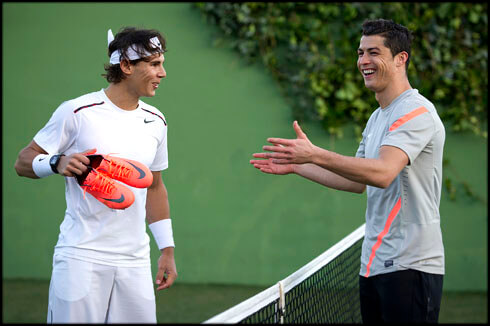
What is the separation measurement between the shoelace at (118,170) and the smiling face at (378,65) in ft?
4.12

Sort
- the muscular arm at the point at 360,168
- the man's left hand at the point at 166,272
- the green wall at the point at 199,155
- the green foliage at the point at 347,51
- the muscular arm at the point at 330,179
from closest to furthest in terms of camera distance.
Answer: the muscular arm at the point at 360,168 → the muscular arm at the point at 330,179 → the man's left hand at the point at 166,272 → the green foliage at the point at 347,51 → the green wall at the point at 199,155

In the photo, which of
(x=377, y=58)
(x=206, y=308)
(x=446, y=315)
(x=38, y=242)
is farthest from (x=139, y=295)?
(x=38, y=242)

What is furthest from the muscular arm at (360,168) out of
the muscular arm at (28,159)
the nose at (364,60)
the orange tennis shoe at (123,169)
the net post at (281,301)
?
the muscular arm at (28,159)

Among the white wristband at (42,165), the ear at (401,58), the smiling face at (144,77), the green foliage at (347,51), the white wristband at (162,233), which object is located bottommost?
the white wristband at (162,233)

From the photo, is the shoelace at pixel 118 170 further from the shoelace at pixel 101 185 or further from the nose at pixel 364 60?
the nose at pixel 364 60

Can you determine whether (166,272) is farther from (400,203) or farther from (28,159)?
(400,203)

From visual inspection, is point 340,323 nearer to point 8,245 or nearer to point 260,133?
point 260,133

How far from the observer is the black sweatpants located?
2803mm

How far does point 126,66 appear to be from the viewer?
342cm

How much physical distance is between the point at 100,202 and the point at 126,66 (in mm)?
763

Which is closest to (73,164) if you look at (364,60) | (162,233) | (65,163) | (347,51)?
(65,163)

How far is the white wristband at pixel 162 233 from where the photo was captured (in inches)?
145

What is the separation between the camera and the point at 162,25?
6.96 m

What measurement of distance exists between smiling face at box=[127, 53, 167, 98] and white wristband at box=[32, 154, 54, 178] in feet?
2.04
